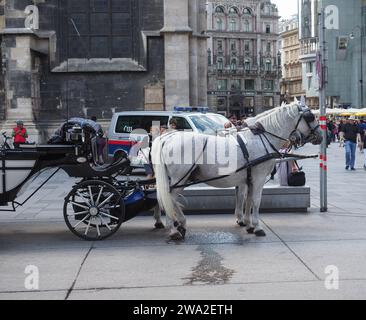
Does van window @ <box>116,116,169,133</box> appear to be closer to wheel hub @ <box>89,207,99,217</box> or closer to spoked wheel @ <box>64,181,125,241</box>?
spoked wheel @ <box>64,181,125,241</box>

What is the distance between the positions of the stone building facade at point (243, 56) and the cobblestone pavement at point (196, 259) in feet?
335

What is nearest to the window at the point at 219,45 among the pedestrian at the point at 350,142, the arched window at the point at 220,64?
the arched window at the point at 220,64

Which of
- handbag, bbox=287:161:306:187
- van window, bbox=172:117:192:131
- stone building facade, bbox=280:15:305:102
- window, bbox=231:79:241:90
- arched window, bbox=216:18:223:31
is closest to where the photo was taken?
handbag, bbox=287:161:306:187

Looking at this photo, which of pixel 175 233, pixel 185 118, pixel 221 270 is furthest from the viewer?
pixel 185 118

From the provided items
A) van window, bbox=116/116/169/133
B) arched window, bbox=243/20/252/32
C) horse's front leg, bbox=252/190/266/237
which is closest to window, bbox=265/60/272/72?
arched window, bbox=243/20/252/32

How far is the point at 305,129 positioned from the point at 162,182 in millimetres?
2473

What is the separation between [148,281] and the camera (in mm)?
7184

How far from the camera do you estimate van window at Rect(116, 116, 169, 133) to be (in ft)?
67.1

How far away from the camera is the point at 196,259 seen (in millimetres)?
8289

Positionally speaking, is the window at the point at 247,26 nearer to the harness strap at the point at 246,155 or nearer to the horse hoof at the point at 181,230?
the harness strap at the point at 246,155

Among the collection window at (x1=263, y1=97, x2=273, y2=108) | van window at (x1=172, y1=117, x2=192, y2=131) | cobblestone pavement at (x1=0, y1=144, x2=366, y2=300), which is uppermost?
window at (x1=263, y1=97, x2=273, y2=108)

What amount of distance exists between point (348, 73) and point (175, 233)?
68.2m
